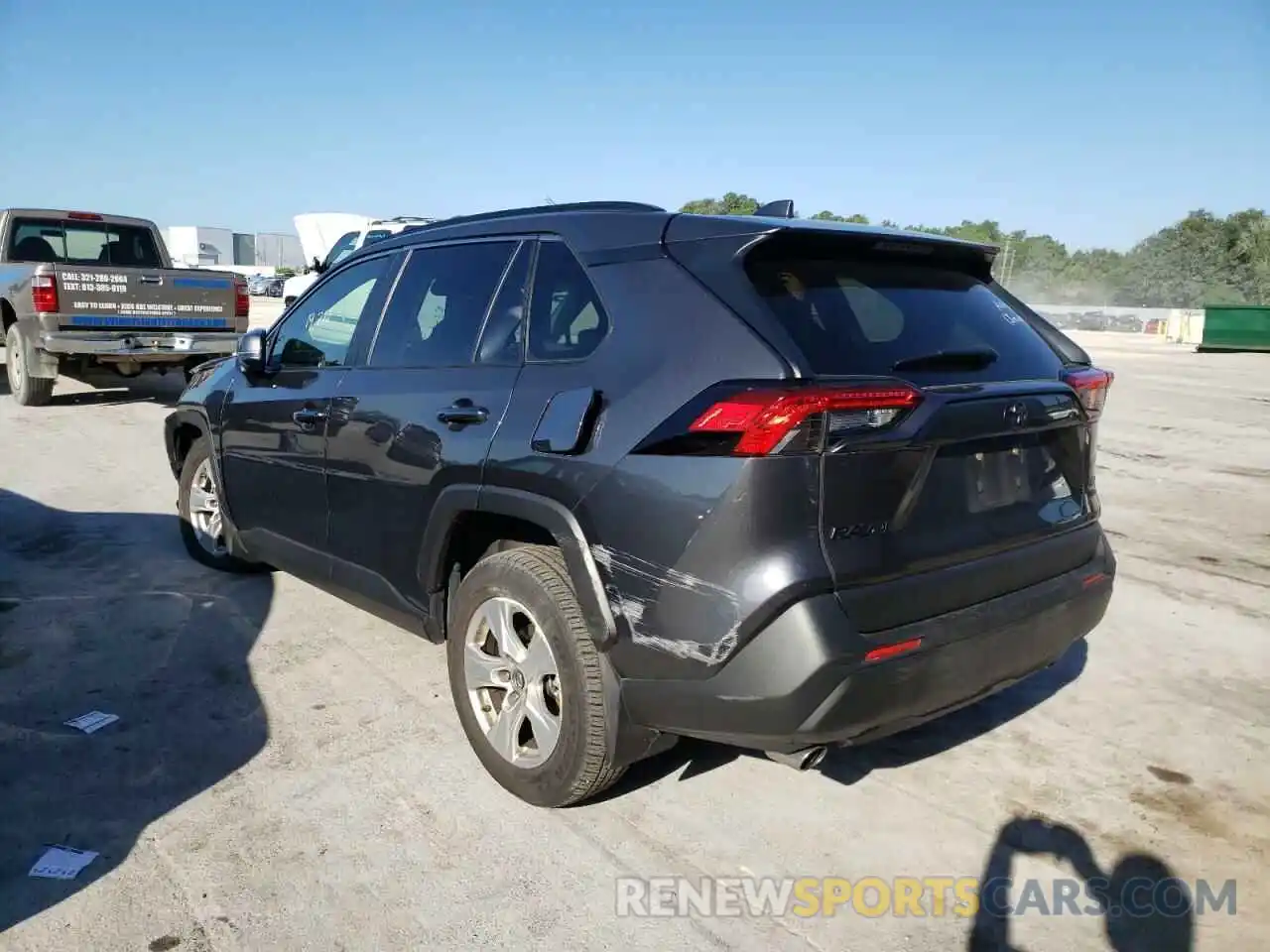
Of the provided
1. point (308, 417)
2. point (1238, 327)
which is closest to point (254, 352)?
point (308, 417)

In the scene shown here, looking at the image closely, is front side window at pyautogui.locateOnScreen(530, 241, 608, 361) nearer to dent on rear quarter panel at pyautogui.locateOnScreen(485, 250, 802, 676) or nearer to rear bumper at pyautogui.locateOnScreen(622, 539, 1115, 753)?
dent on rear quarter panel at pyautogui.locateOnScreen(485, 250, 802, 676)

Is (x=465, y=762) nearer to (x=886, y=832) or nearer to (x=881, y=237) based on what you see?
(x=886, y=832)

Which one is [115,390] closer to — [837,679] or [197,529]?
[197,529]

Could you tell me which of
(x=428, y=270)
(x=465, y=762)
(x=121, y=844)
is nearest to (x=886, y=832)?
(x=465, y=762)

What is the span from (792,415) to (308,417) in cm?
246

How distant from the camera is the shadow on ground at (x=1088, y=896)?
250cm

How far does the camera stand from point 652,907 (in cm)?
262

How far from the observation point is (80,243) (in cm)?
1162

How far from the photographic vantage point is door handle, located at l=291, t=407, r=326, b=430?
3.97 m

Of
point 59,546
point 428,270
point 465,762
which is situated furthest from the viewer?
point 59,546

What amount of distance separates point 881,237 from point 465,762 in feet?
7.42

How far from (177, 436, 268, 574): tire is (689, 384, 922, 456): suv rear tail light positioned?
3653 millimetres

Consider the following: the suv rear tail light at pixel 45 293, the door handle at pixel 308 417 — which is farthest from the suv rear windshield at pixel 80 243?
the door handle at pixel 308 417
